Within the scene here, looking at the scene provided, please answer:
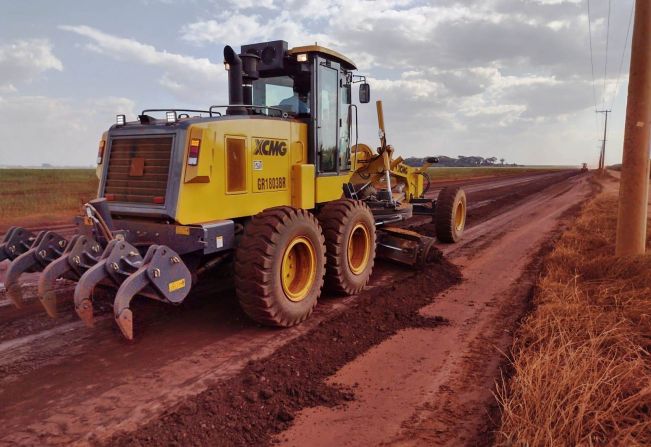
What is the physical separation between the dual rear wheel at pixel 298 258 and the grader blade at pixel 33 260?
6.46ft

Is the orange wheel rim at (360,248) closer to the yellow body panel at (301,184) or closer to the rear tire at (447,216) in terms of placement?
the yellow body panel at (301,184)

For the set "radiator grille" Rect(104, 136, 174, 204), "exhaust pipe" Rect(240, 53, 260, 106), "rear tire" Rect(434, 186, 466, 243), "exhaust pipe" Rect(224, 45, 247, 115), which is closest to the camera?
"radiator grille" Rect(104, 136, 174, 204)

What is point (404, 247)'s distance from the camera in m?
7.97

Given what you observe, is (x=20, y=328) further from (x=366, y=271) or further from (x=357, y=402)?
(x=366, y=271)

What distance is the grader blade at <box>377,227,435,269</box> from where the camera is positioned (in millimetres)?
7742

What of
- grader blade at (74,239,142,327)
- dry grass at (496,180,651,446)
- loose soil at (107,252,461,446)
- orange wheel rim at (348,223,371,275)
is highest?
grader blade at (74,239,142,327)

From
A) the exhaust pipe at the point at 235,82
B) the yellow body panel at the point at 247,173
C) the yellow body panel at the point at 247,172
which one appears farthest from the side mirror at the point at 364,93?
the exhaust pipe at the point at 235,82

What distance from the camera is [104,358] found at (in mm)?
4406

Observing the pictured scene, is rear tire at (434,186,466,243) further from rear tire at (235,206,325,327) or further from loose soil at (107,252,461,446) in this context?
rear tire at (235,206,325,327)

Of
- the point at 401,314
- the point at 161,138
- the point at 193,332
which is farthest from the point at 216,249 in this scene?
the point at 401,314

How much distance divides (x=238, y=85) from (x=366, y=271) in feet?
10.0

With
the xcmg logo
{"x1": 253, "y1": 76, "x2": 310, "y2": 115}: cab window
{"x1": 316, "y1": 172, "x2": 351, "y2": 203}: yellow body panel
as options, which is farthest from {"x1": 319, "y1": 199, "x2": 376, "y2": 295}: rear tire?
{"x1": 253, "y1": 76, "x2": 310, "y2": 115}: cab window

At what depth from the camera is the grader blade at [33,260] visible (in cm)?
480

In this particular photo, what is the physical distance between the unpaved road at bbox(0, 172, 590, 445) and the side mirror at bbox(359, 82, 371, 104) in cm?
313
